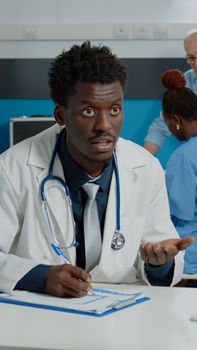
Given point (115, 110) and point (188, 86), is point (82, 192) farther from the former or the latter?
point (188, 86)

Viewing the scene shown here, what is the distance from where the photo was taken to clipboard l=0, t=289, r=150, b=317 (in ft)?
4.30

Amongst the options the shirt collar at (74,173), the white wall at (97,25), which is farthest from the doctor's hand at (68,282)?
the white wall at (97,25)

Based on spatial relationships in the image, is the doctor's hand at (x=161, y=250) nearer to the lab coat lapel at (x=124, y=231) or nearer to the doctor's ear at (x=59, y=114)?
the lab coat lapel at (x=124, y=231)

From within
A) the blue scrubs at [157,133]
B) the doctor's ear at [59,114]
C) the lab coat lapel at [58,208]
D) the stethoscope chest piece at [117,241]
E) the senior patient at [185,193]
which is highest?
the doctor's ear at [59,114]

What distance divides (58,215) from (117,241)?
0.52ft

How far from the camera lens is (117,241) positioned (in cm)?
167

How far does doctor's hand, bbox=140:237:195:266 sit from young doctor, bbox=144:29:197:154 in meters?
2.72

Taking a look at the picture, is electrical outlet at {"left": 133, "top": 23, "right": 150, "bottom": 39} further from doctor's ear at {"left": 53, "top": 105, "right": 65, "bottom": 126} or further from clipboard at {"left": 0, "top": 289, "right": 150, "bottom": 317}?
clipboard at {"left": 0, "top": 289, "right": 150, "bottom": 317}

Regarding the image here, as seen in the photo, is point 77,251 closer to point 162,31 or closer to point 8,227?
point 8,227

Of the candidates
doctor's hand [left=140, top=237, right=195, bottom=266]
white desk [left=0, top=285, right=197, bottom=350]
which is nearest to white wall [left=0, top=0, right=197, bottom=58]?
doctor's hand [left=140, top=237, right=195, bottom=266]

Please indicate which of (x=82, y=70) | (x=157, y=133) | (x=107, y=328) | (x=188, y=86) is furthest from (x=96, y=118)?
(x=157, y=133)

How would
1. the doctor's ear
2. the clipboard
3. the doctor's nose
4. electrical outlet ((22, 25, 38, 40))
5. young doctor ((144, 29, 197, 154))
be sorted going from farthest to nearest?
electrical outlet ((22, 25, 38, 40)) < young doctor ((144, 29, 197, 154)) < the doctor's ear < the doctor's nose < the clipboard

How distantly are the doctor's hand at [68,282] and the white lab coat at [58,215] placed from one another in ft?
0.46

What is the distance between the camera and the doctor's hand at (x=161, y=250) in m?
1.52
